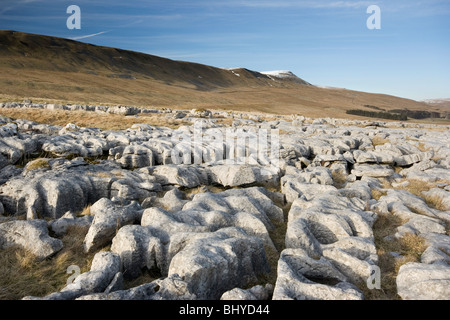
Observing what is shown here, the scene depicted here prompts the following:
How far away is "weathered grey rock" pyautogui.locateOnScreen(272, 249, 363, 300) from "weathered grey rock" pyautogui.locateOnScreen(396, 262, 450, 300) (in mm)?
1690

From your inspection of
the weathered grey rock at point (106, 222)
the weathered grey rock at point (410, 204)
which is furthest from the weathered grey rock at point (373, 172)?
the weathered grey rock at point (106, 222)

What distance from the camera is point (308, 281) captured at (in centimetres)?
859

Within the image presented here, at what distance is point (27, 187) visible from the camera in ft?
49.1

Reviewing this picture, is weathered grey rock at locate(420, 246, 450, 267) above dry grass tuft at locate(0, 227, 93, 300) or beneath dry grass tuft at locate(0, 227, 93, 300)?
above

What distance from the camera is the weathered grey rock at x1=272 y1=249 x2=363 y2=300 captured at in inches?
298

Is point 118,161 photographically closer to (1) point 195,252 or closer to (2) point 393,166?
(1) point 195,252

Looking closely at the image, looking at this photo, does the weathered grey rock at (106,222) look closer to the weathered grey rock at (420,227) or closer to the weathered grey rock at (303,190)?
the weathered grey rock at (303,190)

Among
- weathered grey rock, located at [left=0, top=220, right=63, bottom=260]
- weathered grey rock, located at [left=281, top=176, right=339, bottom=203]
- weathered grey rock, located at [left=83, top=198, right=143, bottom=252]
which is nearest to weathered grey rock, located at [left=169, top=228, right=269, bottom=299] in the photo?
weathered grey rock, located at [left=83, top=198, right=143, bottom=252]

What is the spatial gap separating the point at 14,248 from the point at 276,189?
52.6ft

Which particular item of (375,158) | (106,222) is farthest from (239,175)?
(375,158)

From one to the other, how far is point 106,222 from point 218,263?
18.5 feet

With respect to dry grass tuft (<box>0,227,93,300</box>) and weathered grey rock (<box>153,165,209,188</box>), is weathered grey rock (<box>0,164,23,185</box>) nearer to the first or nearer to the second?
weathered grey rock (<box>153,165,209,188</box>)

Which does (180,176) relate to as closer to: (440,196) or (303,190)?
(303,190)
